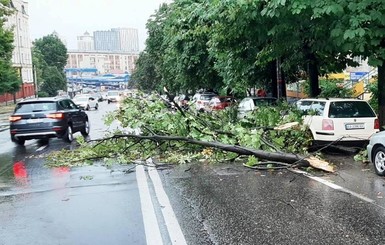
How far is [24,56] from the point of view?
8581cm

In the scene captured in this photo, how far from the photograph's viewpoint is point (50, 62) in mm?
110312

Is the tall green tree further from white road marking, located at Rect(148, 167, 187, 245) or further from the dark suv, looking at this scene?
white road marking, located at Rect(148, 167, 187, 245)

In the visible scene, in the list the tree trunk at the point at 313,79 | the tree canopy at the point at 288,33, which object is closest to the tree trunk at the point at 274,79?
the tree canopy at the point at 288,33

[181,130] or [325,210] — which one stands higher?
[181,130]

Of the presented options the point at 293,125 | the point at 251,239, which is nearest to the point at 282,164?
the point at 293,125

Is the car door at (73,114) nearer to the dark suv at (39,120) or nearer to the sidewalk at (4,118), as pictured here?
the dark suv at (39,120)

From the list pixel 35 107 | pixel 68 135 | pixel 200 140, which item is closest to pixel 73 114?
pixel 68 135

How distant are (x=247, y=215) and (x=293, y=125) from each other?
17.6 ft

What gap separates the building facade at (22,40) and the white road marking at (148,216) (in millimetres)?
77382

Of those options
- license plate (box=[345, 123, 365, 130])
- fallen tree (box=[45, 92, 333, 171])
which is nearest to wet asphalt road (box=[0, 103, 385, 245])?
fallen tree (box=[45, 92, 333, 171])

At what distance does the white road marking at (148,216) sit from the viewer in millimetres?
5219

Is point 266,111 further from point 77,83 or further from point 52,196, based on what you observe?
point 77,83

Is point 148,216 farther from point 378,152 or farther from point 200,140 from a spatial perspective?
point 378,152

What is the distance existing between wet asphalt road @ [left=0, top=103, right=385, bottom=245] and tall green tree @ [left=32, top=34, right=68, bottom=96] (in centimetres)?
8762
